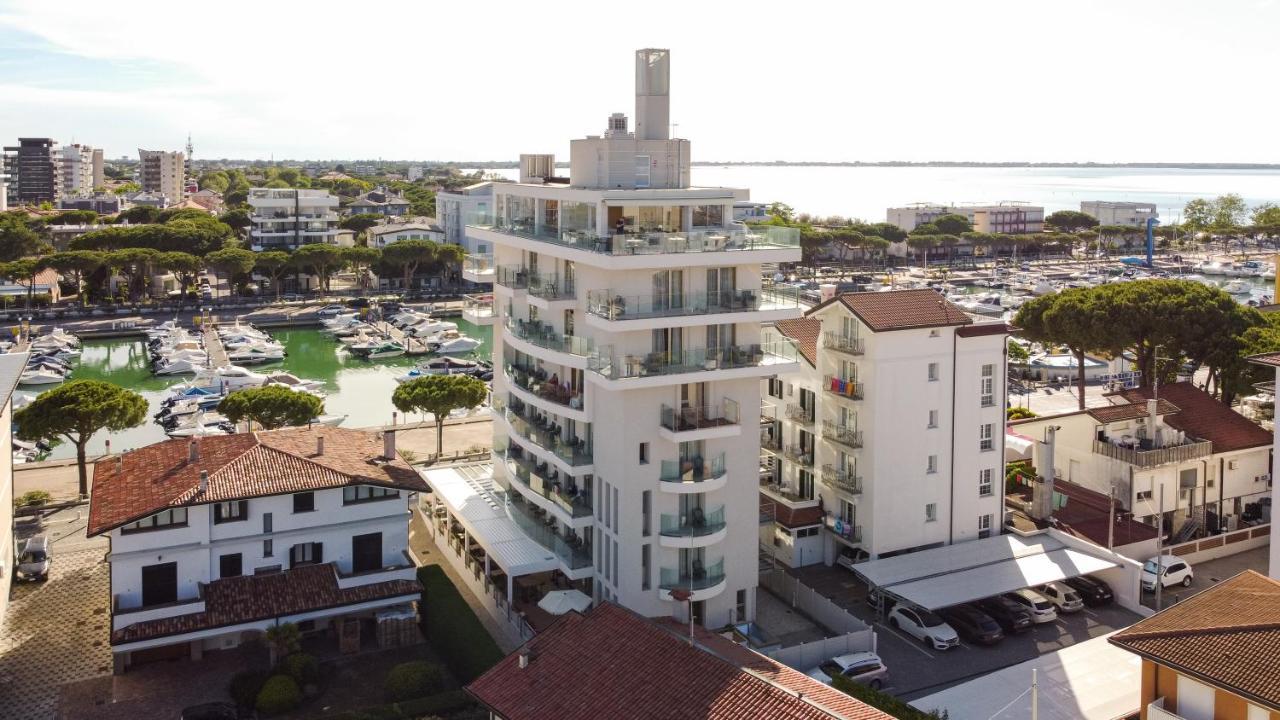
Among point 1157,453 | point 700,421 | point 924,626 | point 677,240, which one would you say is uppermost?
point 677,240

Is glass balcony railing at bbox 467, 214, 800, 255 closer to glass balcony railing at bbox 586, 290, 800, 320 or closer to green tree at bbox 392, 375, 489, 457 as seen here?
glass balcony railing at bbox 586, 290, 800, 320

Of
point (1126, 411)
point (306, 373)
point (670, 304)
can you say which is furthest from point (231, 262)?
point (1126, 411)

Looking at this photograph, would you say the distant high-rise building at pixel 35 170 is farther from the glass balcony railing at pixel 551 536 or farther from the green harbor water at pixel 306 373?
the glass balcony railing at pixel 551 536

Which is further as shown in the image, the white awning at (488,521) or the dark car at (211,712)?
the white awning at (488,521)

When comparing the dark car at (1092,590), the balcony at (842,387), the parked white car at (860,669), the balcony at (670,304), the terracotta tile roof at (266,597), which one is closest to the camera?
the parked white car at (860,669)

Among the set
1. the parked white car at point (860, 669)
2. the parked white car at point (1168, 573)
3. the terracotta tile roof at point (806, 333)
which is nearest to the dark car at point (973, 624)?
the parked white car at point (860, 669)

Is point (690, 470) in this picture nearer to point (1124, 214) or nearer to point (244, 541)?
point (244, 541)

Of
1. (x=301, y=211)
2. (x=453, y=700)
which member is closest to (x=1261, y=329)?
(x=453, y=700)
